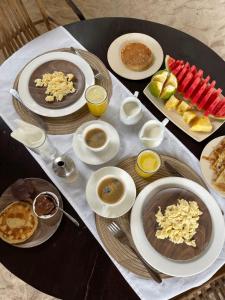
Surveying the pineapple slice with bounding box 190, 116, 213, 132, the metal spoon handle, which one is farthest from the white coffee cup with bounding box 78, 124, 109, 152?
the pineapple slice with bounding box 190, 116, 213, 132

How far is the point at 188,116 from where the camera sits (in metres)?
1.21

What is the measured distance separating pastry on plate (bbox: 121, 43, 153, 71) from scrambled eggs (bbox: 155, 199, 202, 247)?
587 mm

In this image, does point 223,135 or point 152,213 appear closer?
point 152,213

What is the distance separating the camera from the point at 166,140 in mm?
1207

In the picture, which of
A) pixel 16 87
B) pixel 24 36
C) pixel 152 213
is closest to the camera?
pixel 152 213

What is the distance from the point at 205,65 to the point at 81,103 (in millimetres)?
540

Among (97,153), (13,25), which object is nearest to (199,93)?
(97,153)

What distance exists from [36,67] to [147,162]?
23.2 inches

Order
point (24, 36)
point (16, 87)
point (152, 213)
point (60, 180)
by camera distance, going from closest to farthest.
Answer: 1. point (152, 213)
2. point (60, 180)
3. point (16, 87)
4. point (24, 36)

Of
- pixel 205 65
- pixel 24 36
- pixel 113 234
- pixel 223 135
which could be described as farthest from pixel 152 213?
pixel 24 36

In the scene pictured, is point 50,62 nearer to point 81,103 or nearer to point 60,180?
point 81,103

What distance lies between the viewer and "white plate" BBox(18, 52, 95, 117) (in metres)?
1.22

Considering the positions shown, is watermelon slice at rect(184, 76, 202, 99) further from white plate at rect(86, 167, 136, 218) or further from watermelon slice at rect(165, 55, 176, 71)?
white plate at rect(86, 167, 136, 218)

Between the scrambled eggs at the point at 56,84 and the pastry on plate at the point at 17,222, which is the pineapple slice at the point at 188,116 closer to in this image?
the scrambled eggs at the point at 56,84
